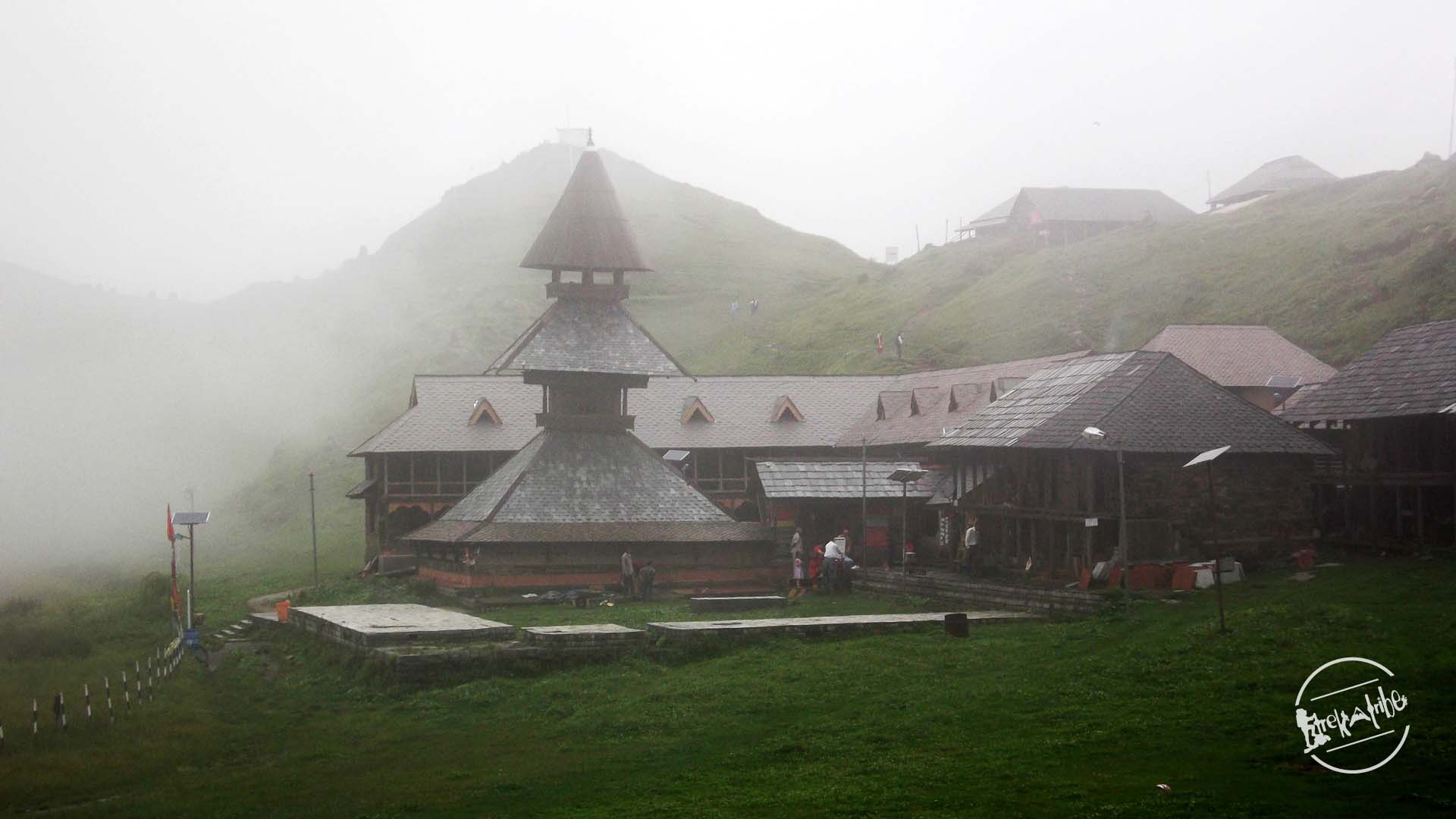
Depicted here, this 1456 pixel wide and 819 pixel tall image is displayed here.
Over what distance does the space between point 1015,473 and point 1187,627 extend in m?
14.2

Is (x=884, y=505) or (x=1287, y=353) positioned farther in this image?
(x=1287, y=353)

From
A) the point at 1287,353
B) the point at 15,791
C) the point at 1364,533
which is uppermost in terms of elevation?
the point at 1287,353

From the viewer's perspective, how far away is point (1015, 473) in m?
40.9

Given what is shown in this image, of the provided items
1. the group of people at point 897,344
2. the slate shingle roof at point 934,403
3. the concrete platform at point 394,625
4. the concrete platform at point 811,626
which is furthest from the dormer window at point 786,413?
the concrete platform at point 811,626

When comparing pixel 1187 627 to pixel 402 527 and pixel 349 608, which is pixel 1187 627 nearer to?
→ pixel 349 608

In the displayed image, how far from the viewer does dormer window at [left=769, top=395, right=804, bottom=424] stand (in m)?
66.7

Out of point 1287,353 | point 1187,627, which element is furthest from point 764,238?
point 1187,627

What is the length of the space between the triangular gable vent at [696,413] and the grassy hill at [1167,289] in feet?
102

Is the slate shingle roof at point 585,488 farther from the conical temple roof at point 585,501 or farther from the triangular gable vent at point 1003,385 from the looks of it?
the triangular gable vent at point 1003,385

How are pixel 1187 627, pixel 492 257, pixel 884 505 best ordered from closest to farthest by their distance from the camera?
pixel 1187 627, pixel 884 505, pixel 492 257

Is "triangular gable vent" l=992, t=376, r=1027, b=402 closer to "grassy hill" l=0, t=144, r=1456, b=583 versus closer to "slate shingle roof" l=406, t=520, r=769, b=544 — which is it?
"slate shingle roof" l=406, t=520, r=769, b=544

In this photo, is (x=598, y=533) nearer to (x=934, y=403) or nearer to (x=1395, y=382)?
(x=934, y=403)

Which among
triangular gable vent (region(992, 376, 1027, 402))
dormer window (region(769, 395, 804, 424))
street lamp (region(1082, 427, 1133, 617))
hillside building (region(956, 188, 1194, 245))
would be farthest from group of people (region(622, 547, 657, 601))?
hillside building (region(956, 188, 1194, 245))

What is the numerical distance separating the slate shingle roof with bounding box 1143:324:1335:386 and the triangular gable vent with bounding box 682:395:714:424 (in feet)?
65.7
